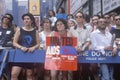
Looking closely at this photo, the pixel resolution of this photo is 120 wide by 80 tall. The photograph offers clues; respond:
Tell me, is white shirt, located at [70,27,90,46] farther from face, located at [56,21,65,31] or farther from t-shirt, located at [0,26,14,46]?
t-shirt, located at [0,26,14,46]

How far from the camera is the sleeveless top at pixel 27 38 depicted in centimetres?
898

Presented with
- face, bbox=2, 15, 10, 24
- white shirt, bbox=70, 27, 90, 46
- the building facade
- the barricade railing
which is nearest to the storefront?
the building facade

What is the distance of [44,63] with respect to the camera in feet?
29.8

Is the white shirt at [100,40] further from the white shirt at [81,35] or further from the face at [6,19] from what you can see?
the face at [6,19]

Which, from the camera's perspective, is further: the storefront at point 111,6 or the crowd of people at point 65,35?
the storefront at point 111,6

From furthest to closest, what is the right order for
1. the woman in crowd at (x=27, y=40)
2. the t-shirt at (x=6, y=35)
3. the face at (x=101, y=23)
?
the t-shirt at (x=6, y=35)
the face at (x=101, y=23)
the woman in crowd at (x=27, y=40)

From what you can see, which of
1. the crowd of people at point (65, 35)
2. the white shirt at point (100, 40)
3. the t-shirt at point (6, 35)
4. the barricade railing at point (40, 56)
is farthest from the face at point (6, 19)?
the white shirt at point (100, 40)

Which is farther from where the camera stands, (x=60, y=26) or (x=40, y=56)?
(x=60, y=26)

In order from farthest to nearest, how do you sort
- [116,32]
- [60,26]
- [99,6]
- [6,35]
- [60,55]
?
[99,6]
[6,35]
[116,32]
[60,26]
[60,55]

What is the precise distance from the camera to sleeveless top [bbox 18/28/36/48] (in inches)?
354

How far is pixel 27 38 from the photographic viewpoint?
900 centimetres

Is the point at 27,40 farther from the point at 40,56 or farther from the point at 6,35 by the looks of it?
the point at 6,35

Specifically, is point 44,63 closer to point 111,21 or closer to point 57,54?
point 57,54

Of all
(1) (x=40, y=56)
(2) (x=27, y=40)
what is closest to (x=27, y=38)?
(2) (x=27, y=40)
